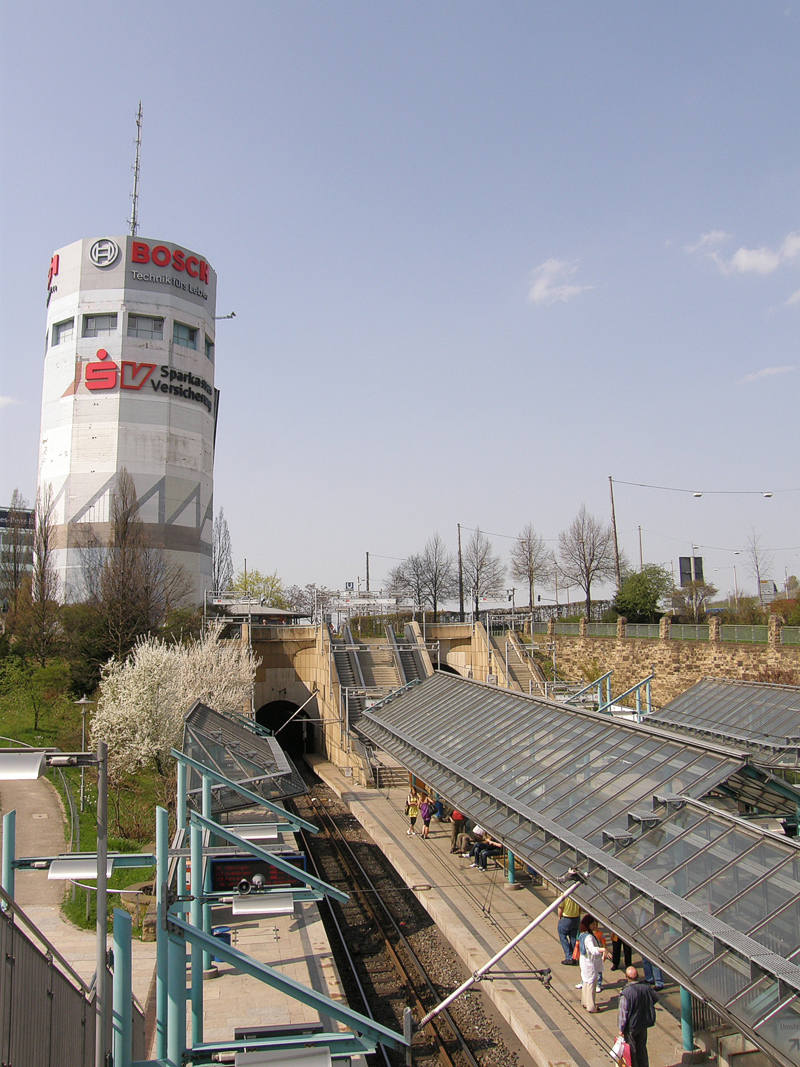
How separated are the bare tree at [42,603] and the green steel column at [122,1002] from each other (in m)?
35.3

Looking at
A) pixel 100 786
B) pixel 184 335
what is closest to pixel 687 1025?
pixel 100 786

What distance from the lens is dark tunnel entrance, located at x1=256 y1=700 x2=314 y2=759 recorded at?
144 ft

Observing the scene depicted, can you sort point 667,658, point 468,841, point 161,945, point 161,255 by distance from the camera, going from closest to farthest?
point 161,945 → point 468,841 → point 667,658 → point 161,255

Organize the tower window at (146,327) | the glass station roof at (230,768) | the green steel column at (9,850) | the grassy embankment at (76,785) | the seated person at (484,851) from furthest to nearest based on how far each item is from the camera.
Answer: the tower window at (146,327) → the seated person at (484,851) → the grassy embankment at (76,785) → the glass station roof at (230,768) → the green steel column at (9,850)

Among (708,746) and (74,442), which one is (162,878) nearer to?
(708,746)

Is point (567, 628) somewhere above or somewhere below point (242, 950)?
above

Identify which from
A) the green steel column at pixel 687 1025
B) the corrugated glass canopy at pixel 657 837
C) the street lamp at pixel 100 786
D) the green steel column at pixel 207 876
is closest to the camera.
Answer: the street lamp at pixel 100 786

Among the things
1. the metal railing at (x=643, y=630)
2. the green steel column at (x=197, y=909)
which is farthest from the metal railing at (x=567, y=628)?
the green steel column at (x=197, y=909)

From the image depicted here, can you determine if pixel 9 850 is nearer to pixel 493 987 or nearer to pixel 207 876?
pixel 207 876

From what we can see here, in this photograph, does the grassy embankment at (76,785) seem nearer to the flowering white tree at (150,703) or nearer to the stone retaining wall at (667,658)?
the flowering white tree at (150,703)

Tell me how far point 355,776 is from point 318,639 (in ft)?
36.9

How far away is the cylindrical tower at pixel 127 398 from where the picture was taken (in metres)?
53.9

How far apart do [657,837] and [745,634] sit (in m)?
26.6

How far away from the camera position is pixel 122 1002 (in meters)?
6.20
